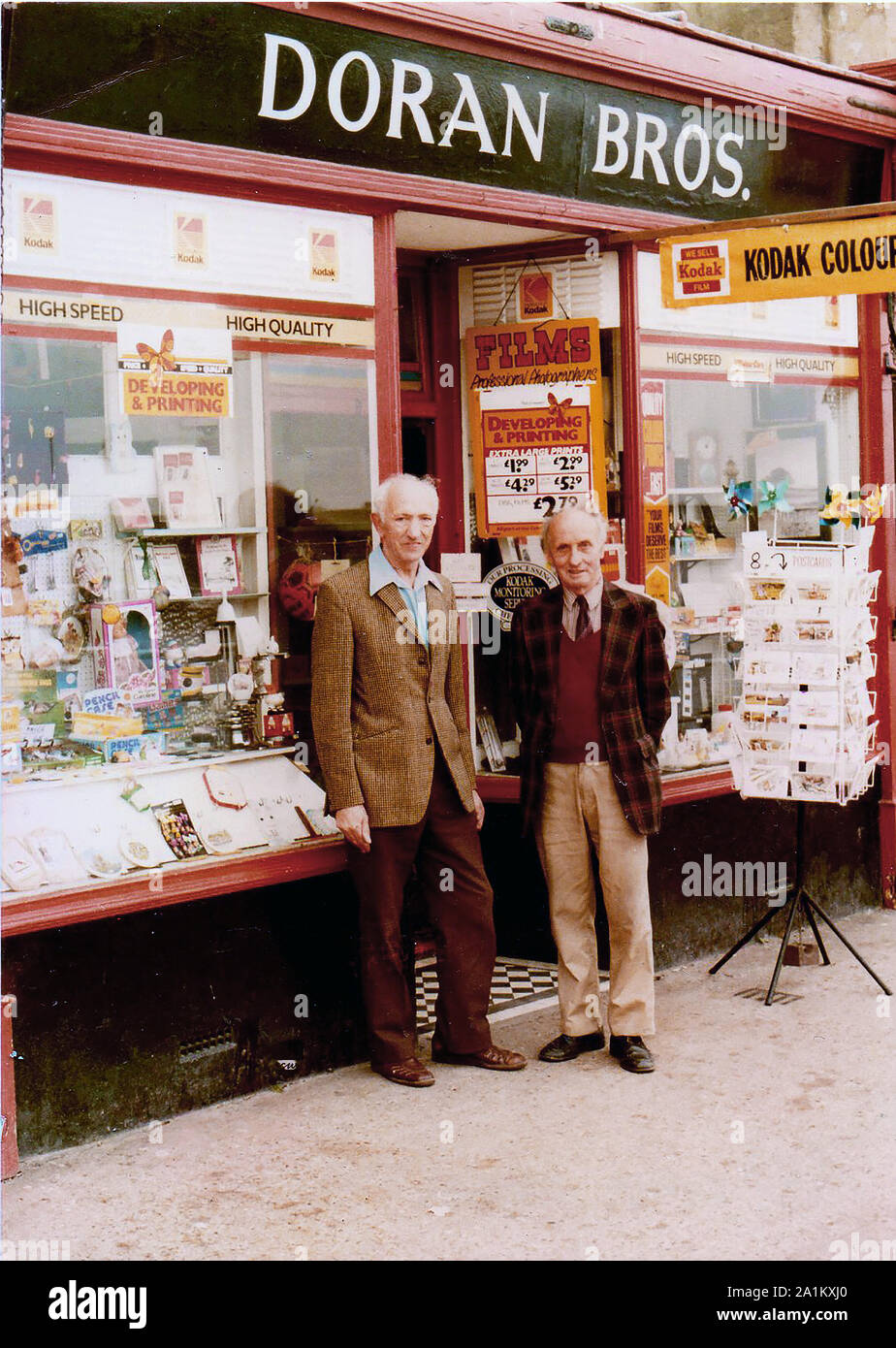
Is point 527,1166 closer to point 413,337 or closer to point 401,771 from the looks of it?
point 401,771

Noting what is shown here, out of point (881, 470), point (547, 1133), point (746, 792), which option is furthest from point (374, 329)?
point (881, 470)

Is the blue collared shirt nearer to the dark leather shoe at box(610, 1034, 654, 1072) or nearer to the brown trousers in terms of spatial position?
the brown trousers

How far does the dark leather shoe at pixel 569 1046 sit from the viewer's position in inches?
237

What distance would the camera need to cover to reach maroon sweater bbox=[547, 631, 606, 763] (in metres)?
5.83

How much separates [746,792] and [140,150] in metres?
3.60

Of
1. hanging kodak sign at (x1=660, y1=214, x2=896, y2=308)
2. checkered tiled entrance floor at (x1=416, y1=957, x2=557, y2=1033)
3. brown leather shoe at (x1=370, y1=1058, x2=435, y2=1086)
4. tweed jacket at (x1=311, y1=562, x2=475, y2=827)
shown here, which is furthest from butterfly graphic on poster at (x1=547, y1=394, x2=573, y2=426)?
brown leather shoe at (x1=370, y1=1058, x2=435, y2=1086)

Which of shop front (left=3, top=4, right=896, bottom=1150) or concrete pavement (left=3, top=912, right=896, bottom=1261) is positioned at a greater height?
shop front (left=3, top=4, right=896, bottom=1150)

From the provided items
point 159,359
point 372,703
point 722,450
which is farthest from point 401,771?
point 722,450

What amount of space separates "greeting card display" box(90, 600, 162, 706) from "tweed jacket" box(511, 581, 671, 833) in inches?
54.1

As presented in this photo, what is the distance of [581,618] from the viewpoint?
5891 millimetres

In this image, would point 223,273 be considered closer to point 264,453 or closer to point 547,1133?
point 264,453

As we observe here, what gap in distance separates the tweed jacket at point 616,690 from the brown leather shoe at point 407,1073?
0.99m

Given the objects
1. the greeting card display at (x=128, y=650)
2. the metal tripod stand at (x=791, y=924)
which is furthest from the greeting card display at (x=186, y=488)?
the metal tripod stand at (x=791, y=924)

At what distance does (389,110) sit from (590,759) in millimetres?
2540
